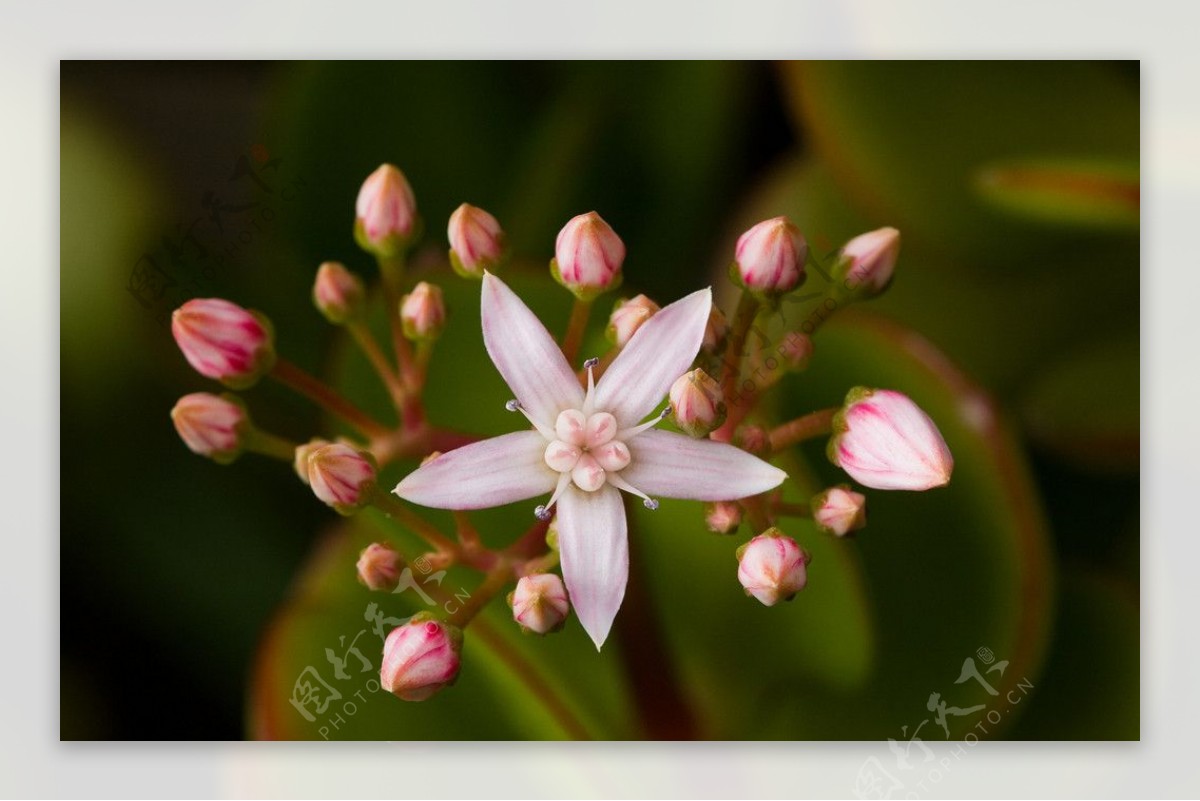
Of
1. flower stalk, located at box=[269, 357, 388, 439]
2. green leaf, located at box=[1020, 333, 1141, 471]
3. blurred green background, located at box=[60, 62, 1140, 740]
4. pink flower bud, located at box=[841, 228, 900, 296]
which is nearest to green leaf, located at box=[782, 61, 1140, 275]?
blurred green background, located at box=[60, 62, 1140, 740]

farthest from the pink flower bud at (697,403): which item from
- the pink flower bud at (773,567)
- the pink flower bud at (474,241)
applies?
the pink flower bud at (474,241)

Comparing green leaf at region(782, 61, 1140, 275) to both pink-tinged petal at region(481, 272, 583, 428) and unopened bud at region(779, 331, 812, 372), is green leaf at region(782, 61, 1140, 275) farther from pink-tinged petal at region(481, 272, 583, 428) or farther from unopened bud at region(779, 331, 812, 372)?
pink-tinged petal at region(481, 272, 583, 428)

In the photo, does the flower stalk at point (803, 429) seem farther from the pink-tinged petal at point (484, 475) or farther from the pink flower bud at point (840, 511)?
the pink-tinged petal at point (484, 475)

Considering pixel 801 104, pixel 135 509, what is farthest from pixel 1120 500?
pixel 135 509

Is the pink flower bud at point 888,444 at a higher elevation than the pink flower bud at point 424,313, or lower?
lower

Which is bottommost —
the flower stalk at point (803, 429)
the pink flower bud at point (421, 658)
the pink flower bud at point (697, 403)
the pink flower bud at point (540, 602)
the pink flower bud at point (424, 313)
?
the pink flower bud at point (421, 658)

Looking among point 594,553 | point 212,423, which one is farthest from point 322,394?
point 594,553

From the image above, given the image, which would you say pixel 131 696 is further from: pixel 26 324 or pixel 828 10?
pixel 828 10
